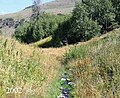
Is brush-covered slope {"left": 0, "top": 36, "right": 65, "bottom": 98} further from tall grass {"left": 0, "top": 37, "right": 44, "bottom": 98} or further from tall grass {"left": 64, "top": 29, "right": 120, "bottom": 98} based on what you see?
tall grass {"left": 64, "top": 29, "right": 120, "bottom": 98}

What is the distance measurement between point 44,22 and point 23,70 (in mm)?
92044

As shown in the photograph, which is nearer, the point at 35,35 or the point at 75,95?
the point at 75,95

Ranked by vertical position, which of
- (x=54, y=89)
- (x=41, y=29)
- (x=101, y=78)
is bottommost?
(x=41, y=29)

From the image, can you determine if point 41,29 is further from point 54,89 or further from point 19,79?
point 19,79

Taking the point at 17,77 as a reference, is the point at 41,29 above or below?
below

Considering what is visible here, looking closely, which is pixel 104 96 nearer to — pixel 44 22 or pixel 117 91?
pixel 117 91

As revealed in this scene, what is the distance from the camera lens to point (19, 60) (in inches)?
433

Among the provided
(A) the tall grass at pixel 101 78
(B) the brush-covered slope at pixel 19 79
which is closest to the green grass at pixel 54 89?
(B) the brush-covered slope at pixel 19 79

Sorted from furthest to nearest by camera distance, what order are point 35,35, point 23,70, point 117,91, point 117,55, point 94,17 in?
point 35,35 → point 94,17 → point 117,55 → point 23,70 → point 117,91

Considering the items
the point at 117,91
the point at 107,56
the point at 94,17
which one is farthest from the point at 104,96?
the point at 94,17

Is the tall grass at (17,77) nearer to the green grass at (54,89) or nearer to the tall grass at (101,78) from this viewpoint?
the green grass at (54,89)

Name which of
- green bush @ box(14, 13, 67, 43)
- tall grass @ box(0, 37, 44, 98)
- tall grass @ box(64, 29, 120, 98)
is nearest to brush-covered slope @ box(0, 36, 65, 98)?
tall grass @ box(0, 37, 44, 98)

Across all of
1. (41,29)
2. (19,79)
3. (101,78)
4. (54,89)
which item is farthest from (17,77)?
(41,29)

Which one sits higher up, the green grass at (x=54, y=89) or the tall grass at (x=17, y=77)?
the tall grass at (x=17, y=77)
